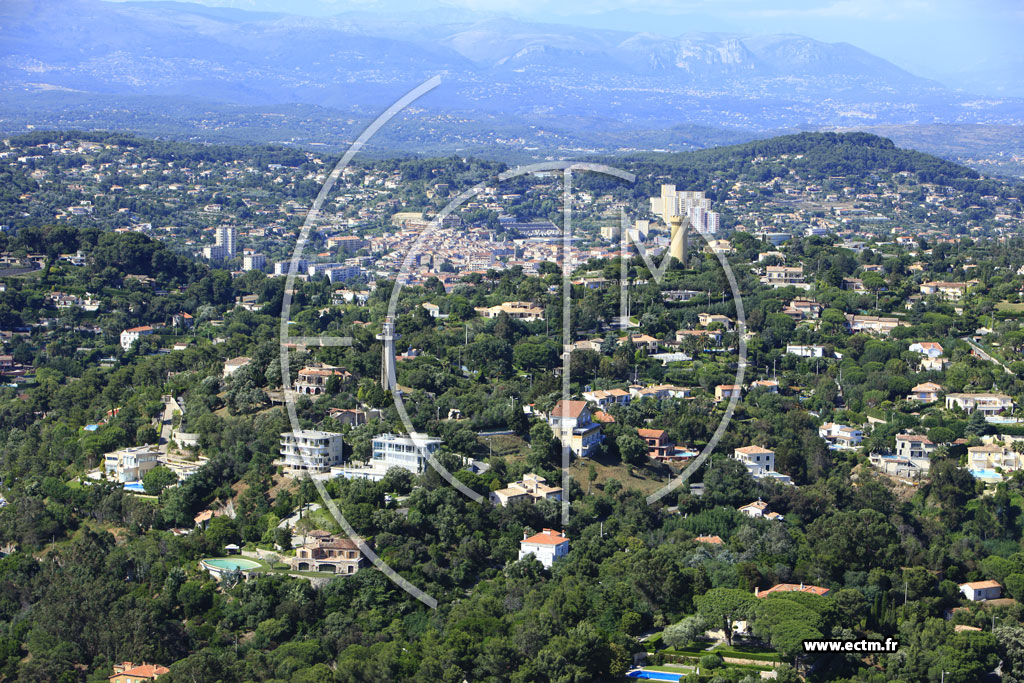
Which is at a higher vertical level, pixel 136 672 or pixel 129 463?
pixel 129 463

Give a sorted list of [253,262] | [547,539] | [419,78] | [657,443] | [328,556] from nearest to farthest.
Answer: [328,556] → [547,539] → [657,443] → [253,262] → [419,78]

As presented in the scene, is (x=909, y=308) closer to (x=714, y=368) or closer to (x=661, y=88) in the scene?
(x=714, y=368)

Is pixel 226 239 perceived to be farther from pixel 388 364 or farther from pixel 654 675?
pixel 654 675

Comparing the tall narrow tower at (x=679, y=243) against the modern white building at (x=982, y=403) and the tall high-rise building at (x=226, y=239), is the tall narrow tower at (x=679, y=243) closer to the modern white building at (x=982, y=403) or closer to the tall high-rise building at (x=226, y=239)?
the modern white building at (x=982, y=403)

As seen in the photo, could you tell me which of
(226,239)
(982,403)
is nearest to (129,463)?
(982,403)

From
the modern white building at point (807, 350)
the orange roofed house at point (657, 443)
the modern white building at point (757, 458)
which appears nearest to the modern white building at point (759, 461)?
the modern white building at point (757, 458)

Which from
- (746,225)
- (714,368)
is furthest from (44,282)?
(746,225)
